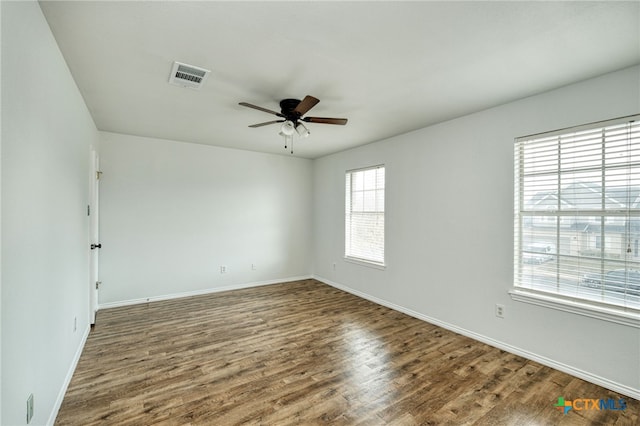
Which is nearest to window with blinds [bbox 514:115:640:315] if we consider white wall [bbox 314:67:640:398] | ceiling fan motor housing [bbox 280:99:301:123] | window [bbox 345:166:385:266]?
white wall [bbox 314:67:640:398]

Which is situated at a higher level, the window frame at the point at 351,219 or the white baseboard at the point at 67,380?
the window frame at the point at 351,219

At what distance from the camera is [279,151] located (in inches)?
216

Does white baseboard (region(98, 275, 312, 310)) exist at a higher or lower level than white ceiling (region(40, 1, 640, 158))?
lower

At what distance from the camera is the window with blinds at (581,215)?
230 centimetres

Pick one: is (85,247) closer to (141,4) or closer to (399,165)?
(141,4)

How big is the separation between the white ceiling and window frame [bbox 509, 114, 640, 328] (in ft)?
1.47

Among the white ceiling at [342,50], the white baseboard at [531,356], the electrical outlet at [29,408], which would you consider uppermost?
the white ceiling at [342,50]

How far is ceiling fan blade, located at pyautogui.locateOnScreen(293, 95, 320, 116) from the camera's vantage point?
238 centimetres

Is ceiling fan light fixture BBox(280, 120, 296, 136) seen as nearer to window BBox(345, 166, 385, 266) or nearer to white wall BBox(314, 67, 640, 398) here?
white wall BBox(314, 67, 640, 398)

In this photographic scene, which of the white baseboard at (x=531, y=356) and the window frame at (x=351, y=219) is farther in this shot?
the window frame at (x=351, y=219)

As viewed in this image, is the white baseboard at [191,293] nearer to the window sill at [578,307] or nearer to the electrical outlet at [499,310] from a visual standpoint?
the electrical outlet at [499,310]

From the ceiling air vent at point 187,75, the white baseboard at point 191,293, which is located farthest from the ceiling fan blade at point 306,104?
the white baseboard at point 191,293

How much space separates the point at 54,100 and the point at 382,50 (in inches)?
91.5

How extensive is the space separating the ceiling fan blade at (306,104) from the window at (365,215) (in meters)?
2.27
